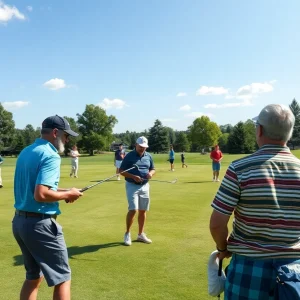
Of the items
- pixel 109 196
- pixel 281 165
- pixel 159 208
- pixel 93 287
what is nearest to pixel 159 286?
pixel 93 287

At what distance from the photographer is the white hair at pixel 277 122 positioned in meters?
2.62

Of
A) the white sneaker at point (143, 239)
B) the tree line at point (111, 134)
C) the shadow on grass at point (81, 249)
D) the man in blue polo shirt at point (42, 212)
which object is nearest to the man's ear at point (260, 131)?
the man in blue polo shirt at point (42, 212)

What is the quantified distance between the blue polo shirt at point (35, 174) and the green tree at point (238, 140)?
87.5 m

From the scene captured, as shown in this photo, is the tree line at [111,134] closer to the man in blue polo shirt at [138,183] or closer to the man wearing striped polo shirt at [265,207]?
the man in blue polo shirt at [138,183]

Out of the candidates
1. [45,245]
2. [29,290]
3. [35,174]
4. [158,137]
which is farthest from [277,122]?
[158,137]

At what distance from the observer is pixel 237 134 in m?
89.0

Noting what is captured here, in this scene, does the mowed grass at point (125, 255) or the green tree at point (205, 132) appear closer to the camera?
the mowed grass at point (125, 255)

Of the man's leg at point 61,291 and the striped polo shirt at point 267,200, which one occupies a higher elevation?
the striped polo shirt at point 267,200

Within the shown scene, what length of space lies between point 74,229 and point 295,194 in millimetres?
6959

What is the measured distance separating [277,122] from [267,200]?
597 mm

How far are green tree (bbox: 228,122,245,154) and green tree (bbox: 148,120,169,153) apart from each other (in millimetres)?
21636

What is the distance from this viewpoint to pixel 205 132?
103562mm

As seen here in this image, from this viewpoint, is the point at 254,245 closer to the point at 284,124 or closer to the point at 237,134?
the point at 284,124

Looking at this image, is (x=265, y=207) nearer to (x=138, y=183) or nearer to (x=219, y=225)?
(x=219, y=225)
